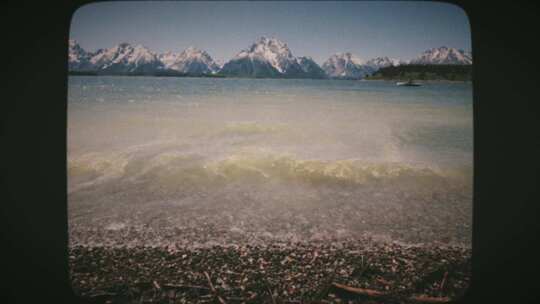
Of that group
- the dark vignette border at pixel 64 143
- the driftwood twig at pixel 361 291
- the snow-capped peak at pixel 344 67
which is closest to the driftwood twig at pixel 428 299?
the driftwood twig at pixel 361 291

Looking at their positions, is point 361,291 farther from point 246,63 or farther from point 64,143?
point 246,63

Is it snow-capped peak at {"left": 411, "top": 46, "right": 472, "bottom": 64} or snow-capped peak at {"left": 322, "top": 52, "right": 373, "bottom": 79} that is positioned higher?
snow-capped peak at {"left": 322, "top": 52, "right": 373, "bottom": 79}

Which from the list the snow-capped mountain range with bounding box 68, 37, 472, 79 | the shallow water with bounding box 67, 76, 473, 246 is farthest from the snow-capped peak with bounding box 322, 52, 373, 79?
the shallow water with bounding box 67, 76, 473, 246

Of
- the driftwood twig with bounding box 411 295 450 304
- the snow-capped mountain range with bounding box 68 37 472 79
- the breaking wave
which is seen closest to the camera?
the driftwood twig with bounding box 411 295 450 304

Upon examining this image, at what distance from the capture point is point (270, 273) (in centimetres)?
226

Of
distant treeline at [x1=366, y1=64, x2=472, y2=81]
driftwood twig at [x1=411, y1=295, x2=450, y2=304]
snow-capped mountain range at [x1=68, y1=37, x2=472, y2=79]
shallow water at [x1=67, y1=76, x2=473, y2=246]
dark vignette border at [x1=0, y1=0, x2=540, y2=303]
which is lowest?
driftwood twig at [x1=411, y1=295, x2=450, y2=304]

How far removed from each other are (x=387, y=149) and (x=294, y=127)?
487 centimetres

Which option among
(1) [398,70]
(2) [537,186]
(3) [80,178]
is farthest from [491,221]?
(1) [398,70]

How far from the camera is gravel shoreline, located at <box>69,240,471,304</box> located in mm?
2018

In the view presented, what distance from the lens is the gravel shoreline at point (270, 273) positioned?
202 cm

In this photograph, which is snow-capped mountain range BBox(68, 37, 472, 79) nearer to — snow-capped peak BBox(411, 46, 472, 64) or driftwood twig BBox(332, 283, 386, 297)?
snow-capped peak BBox(411, 46, 472, 64)

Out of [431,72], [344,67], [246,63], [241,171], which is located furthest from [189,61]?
[241,171]

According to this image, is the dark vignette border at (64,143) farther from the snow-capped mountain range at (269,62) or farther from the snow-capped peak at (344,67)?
the snow-capped peak at (344,67)

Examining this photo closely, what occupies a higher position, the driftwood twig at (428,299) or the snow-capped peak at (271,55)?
the snow-capped peak at (271,55)
